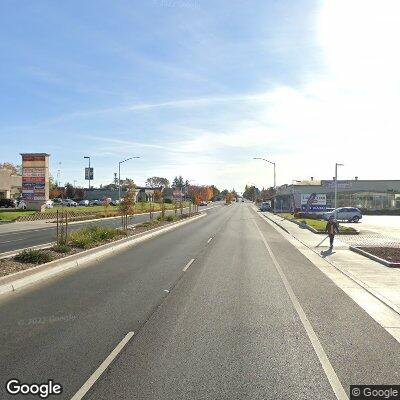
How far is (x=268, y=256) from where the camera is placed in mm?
19469

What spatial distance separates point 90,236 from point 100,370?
55.5ft

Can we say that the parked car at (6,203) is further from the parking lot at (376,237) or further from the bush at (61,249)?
the bush at (61,249)

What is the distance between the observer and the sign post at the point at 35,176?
5725cm

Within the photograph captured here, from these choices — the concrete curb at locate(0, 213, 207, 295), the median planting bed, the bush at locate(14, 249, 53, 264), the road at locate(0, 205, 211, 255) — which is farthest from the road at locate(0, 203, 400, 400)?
the road at locate(0, 205, 211, 255)

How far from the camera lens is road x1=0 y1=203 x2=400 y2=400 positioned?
583 centimetres

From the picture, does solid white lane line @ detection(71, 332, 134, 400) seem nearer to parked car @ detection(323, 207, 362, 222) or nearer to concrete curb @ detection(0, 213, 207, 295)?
concrete curb @ detection(0, 213, 207, 295)

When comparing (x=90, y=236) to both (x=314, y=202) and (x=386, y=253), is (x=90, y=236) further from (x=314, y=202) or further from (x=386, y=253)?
(x=314, y=202)

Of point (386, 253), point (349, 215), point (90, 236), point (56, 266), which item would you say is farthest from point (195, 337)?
point (349, 215)

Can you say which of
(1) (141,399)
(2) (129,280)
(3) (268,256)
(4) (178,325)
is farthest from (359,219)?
(1) (141,399)

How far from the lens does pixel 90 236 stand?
74.2 ft

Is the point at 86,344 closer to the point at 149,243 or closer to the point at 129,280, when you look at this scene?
the point at 129,280

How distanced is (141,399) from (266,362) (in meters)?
2.01

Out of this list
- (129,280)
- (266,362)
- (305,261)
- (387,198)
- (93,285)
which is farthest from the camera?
(387,198)

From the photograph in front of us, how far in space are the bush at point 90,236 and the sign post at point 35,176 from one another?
3424 cm
